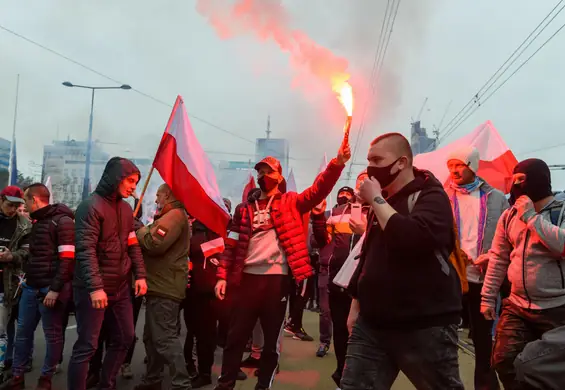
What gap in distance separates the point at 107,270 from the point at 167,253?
0.72 m

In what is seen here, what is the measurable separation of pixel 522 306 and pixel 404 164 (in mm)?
1635

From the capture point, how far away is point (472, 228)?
15.0ft

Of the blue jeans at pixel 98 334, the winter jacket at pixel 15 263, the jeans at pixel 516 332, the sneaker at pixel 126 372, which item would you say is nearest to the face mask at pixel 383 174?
the jeans at pixel 516 332

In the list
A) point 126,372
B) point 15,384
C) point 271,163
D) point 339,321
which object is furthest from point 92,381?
point 271,163

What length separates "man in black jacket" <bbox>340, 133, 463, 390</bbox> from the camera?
2506mm

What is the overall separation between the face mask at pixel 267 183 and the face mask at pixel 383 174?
1922 millimetres

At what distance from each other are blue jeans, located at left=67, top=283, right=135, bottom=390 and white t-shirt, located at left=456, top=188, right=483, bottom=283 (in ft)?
10.6

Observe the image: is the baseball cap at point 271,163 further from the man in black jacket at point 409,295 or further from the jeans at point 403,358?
the jeans at point 403,358

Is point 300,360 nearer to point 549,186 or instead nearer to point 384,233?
point 549,186

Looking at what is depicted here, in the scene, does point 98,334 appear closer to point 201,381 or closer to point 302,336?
point 201,381

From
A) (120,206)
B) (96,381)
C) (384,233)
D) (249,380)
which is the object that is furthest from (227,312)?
(384,233)

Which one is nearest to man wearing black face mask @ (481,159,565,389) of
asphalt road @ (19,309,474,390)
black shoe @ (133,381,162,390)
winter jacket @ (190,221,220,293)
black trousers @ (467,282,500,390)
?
black trousers @ (467,282,500,390)

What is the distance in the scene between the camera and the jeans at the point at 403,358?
99.0 inches

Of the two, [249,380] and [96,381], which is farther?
[249,380]
